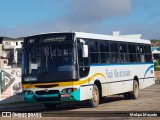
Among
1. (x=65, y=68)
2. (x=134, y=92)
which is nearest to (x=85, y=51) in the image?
(x=65, y=68)

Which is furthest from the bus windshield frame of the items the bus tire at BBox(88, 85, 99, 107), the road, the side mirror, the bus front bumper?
the bus tire at BBox(88, 85, 99, 107)

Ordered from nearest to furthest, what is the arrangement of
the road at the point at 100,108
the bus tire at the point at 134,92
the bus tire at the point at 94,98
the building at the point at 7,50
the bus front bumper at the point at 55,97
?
the road at the point at 100,108, the bus front bumper at the point at 55,97, the bus tire at the point at 94,98, the bus tire at the point at 134,92, the building at the point at 7,50

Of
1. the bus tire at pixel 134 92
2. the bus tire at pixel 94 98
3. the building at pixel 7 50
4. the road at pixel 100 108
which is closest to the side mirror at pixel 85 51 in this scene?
the bus tire at pixel 94 98

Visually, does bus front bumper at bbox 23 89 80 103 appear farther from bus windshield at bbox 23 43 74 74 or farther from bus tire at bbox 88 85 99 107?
bus tire at bbox 88 85 99 107

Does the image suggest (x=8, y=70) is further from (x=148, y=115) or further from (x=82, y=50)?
(x=148, y=115)

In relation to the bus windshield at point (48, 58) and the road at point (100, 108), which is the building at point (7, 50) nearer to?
the road at point (100, 108)

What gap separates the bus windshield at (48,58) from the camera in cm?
1764

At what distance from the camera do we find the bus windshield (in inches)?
695

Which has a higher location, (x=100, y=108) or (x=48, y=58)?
(x=48, y=58)

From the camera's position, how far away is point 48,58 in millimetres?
17922

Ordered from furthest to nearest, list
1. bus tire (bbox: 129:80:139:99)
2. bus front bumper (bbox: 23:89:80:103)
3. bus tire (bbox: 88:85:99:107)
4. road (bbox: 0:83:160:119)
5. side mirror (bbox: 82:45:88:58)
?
1. bus tire (bbox: 129:80:139:99)
2. bus tire (bbox: 88:85:99:107)
3. side mirror (bbox: 82:45:88:58)
4. bus front bumper (bbox: 23:89:80:103)
5. road (bbox: 0:83:160:119)

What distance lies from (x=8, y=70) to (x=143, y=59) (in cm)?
773

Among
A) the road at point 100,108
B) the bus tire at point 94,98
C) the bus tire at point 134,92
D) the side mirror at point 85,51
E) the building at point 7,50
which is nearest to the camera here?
the road at point 100,108

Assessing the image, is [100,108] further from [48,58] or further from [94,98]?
[48,58]
